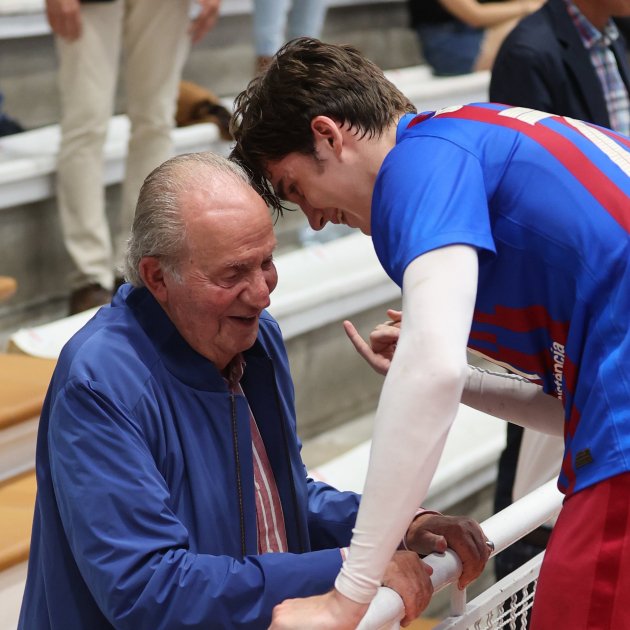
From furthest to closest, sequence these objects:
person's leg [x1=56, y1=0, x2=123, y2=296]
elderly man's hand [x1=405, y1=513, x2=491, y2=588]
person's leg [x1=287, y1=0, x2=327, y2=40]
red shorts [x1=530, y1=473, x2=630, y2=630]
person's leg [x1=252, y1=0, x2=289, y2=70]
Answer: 1. person's leg [x1=287, y1=0, x2=327, y2=40]
2. person's leg [x1=252, y1=0, x2=289, y2=70]
3. person's leg [x1=56, y1=0, x2=123, y2=296]
4. elderly man's hand [x1=405, y1=513, x2=491, y2=588]
5. red shorts [x1=530, y1=473, x2=630, y2=630]

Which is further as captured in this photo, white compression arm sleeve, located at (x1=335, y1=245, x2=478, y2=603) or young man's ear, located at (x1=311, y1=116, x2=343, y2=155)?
young man's ear, located at (x1=311, y1=116, x2=343, y2=155)

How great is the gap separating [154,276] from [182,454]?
203 mm

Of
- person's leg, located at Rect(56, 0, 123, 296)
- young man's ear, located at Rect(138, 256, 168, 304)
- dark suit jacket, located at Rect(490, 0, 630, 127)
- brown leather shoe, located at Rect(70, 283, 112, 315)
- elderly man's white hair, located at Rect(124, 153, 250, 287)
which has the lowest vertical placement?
brown leather shoe, located at Rect(70, 283, 112, 315)

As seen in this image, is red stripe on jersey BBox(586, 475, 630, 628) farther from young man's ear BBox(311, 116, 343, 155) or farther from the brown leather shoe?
the brown leather shoe

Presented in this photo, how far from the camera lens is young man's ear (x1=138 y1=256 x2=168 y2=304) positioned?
4.26 feet

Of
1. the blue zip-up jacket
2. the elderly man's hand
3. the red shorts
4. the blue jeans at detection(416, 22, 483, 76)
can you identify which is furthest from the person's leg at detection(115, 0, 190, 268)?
the red shorts

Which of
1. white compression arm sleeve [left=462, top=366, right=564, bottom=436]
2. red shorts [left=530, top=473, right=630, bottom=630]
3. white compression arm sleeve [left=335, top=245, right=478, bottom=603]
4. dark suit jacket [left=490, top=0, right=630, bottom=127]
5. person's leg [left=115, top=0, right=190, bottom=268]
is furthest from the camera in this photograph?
person's leg [left=115, top=0, right=190, bottom=268]

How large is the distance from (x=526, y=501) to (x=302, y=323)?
150 centimetres

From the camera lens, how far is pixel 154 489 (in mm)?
1183

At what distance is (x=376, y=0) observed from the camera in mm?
4250

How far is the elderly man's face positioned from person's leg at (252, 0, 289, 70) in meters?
1.91

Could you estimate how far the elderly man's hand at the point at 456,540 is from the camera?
1268 millimetres

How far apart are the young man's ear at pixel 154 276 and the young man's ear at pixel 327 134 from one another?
22 centimetres

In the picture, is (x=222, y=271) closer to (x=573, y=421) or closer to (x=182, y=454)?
(x=182, y=454)
